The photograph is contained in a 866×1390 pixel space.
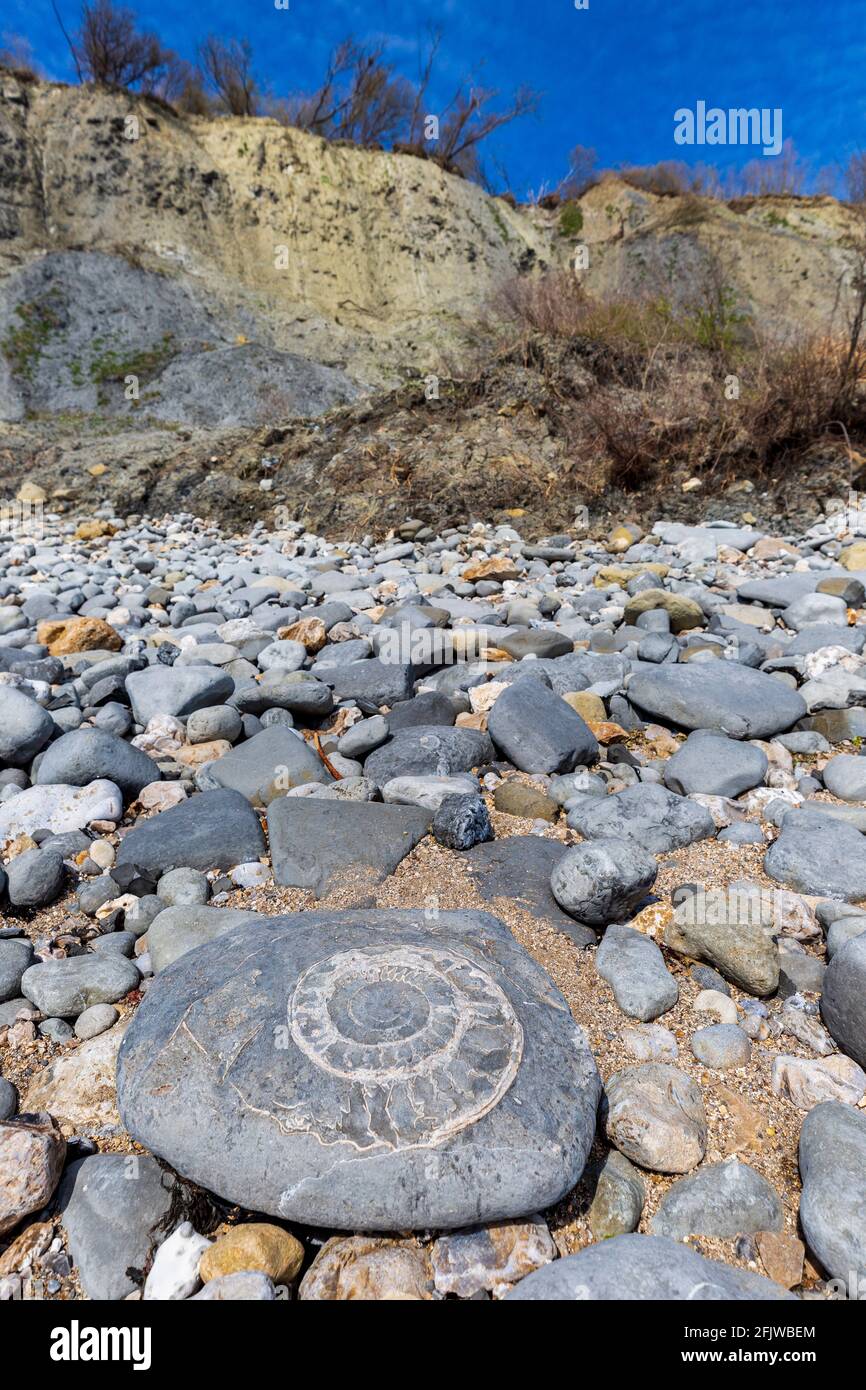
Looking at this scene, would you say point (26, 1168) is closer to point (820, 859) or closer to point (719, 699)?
point (820, 859)

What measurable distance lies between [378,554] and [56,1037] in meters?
4.36

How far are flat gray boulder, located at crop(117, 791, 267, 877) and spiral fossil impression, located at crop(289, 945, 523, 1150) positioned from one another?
795mm

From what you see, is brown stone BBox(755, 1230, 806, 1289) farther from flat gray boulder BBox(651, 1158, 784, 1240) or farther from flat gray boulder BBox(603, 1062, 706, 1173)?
flat gray boulder BBox(603, 1062, 706, 1173)

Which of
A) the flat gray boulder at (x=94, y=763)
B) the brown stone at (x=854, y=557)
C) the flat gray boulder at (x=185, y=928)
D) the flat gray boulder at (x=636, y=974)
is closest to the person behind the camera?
the flat gray boulder at (x=636, y=974)

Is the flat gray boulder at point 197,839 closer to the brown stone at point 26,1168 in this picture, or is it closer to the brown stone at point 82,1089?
the brown stone at point 82,1089

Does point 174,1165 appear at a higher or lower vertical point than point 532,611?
lower

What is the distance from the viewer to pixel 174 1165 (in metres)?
1.21

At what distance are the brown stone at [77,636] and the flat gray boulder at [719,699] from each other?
275 cm

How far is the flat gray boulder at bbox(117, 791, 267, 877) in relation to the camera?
2121mm

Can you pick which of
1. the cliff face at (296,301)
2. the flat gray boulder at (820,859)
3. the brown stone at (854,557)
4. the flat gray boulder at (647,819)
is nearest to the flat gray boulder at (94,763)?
the flat gray boulder at (647,819)

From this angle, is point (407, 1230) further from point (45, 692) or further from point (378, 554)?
point (378, 554)

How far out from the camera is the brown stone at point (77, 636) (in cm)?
377

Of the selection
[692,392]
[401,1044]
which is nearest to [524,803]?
[401,1044]

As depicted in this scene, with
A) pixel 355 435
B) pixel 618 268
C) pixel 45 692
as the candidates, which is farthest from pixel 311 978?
pixel 618 268
